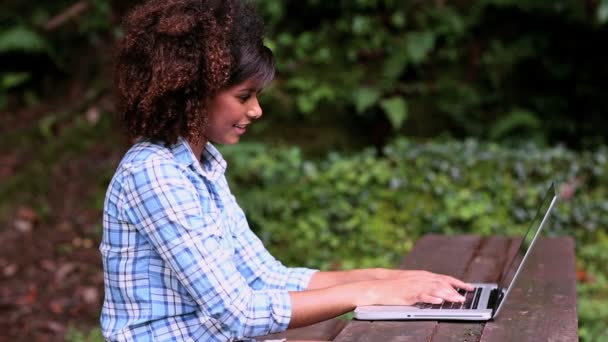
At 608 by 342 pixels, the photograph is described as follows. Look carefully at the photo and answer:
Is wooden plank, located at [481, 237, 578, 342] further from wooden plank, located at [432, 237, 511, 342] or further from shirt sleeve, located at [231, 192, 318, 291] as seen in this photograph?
shirt sleeve, located at [231, 192, 318, 291]

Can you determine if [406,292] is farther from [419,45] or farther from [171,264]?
[419,45]

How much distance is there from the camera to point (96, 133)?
7.11 metres

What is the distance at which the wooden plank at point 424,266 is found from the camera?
2.18 m

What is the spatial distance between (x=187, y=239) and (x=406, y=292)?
2.19 ft

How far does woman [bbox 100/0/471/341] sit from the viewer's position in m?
2.12

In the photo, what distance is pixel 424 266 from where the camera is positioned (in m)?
3.22

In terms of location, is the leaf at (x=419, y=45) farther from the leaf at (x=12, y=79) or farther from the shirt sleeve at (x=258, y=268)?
the shirt sleeve at (x=258, y=268)

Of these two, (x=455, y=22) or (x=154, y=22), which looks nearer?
(x=154, y=22)

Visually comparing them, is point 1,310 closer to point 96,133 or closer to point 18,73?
point 96,133

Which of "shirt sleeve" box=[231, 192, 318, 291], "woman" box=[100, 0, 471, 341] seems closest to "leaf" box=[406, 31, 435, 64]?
"shirt sleeve" box=[231, 192, 318, 291]

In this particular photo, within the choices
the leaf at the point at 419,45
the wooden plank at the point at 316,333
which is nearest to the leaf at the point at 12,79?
the leaf at the point at 419,45

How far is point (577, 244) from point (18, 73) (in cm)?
522

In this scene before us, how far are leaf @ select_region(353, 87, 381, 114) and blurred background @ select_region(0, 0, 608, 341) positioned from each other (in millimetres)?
15

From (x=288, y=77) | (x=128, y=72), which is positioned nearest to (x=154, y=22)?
(x=128, y=72)
